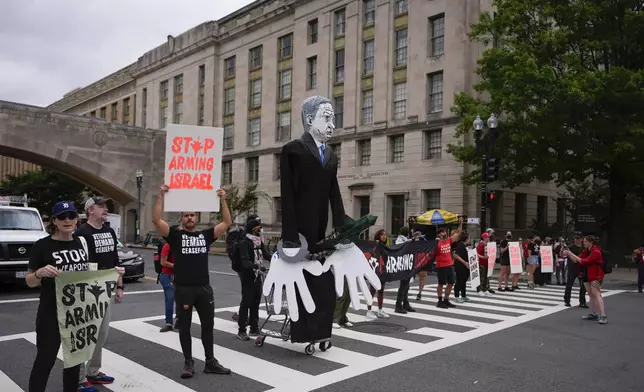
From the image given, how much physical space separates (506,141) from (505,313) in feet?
56.1

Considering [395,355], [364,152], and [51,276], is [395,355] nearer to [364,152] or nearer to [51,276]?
[51,276]

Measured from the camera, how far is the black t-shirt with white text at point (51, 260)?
480 cm

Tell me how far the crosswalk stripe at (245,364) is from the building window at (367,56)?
3061cm

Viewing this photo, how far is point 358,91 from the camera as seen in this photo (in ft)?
123

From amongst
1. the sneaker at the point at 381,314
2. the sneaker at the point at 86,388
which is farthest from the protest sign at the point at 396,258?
the sneaker at the point at 86,388

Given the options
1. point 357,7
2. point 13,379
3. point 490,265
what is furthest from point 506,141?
point 13,379

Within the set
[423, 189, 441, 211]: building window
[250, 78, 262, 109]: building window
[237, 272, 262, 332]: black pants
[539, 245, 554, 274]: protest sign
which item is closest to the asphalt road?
[237, 272, 262, 332]: black pants

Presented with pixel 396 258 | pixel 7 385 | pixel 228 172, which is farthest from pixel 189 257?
pixel 228 172

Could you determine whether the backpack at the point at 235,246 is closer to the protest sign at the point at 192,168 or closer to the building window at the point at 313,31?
the protest sign at the point at 192,168

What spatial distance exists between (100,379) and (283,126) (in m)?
37.9

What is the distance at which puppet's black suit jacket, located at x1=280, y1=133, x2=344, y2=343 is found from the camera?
23.9 ft

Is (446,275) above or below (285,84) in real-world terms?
below

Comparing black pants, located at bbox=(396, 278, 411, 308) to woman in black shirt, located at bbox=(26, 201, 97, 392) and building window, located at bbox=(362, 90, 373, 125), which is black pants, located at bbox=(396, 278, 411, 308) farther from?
building window, located at bbox=(362, 90, 373, 125)

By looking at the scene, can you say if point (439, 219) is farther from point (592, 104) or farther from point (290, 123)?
point (290, 123)
